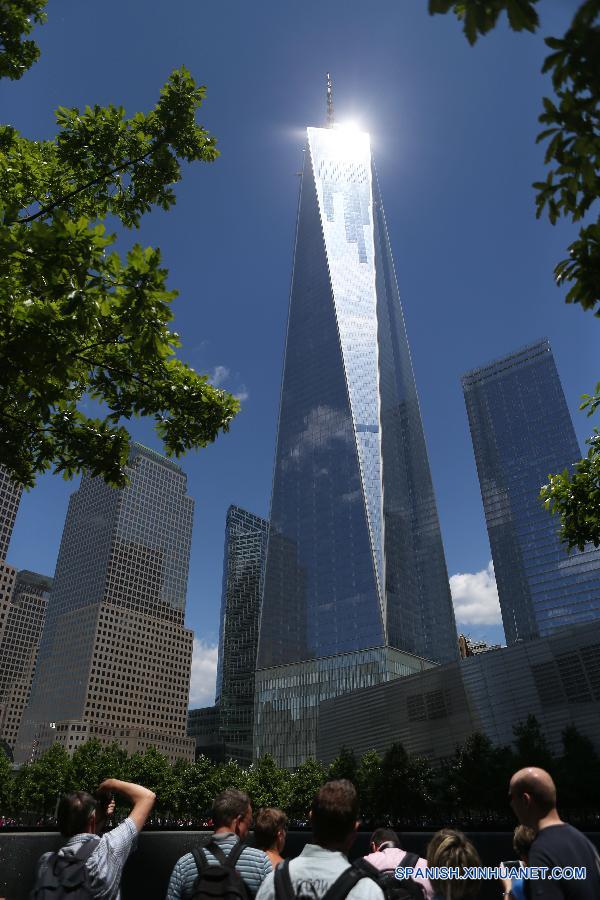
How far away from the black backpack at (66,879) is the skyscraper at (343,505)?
117 m

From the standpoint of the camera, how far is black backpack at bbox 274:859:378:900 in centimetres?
313

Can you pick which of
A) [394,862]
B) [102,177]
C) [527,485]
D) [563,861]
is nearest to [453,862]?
[394,862]

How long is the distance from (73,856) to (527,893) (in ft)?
10.2

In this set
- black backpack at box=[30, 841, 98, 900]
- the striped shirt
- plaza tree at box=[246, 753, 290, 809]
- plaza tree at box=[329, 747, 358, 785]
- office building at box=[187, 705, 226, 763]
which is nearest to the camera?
black backpack at box=[30, 841, 98, 900]

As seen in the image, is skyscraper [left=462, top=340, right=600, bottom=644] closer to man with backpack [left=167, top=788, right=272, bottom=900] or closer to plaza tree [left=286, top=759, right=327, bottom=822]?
plaza tree [left=286, top=759, right=327, bottom=822]

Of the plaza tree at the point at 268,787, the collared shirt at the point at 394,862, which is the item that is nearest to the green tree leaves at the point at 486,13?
the collared shirt at the point at 394,862

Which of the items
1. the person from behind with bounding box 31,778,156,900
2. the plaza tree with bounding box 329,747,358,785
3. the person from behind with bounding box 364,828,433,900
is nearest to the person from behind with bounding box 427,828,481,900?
the person from behind with bounding box 364,828,433,900

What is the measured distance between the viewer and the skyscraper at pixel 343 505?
122750mm

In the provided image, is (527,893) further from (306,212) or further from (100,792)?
(306,212)

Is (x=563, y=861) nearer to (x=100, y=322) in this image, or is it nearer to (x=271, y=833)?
(x=271, y=833)

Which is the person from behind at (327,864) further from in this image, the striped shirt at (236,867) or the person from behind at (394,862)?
the person from behind at (394,862)

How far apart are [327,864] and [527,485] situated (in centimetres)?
18389

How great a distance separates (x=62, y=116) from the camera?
10188 millimetres

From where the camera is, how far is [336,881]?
316 centimetres
